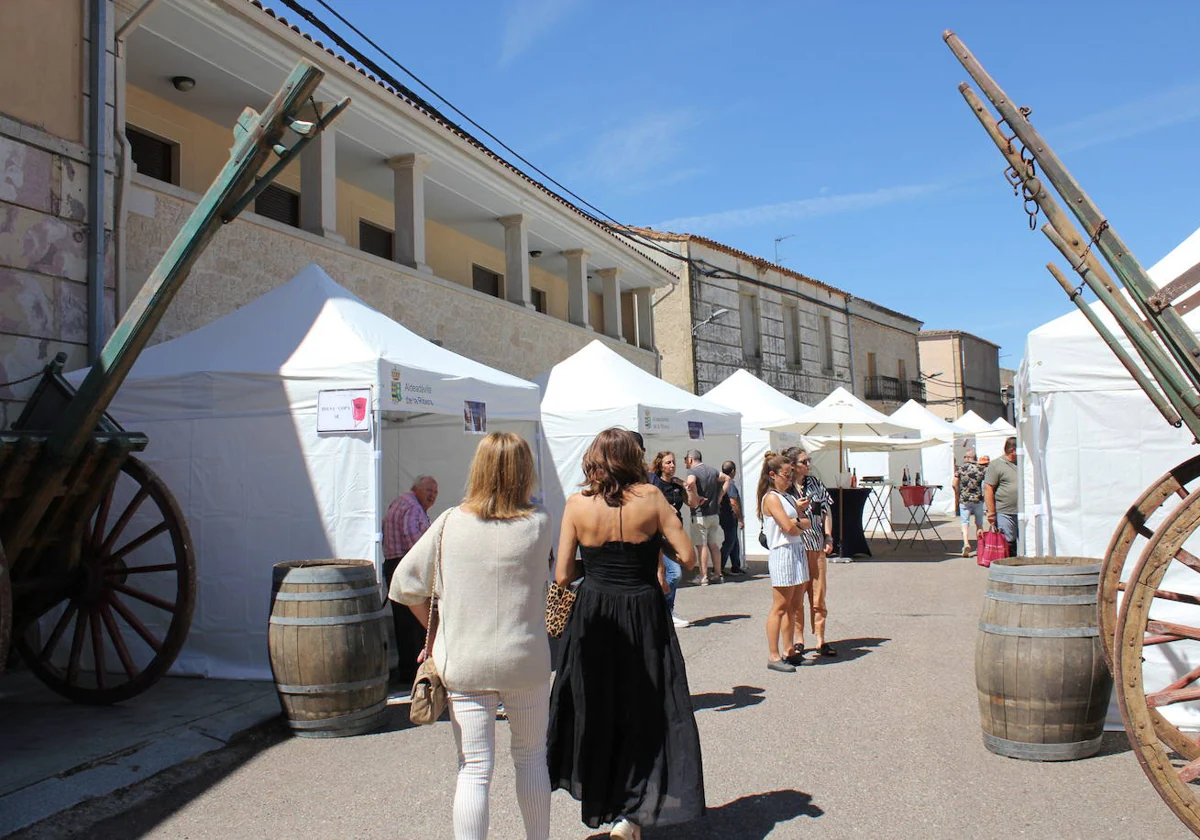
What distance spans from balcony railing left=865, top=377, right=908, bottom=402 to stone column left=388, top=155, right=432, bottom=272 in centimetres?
2359

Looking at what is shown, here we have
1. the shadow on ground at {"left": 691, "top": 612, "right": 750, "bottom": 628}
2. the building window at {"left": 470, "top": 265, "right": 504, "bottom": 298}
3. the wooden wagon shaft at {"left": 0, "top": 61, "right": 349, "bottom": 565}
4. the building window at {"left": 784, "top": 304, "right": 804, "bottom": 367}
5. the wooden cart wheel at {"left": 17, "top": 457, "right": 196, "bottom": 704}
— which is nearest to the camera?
the wooden wagon shaft at {"left": 0, "top": 61, "right": 349, "bottom": 565}

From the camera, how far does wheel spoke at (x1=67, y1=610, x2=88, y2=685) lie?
5.68 metres

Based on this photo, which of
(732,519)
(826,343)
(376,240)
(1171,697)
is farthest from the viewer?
(826,343)

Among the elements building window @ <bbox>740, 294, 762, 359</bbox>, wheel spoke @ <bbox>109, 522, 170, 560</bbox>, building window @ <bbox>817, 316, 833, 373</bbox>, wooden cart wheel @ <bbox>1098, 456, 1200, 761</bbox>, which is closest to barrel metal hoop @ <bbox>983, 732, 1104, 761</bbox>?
wooden cart wheel @ <bbox>1098, 456, 1200, 761</bbox>

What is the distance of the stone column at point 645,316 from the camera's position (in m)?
21.1

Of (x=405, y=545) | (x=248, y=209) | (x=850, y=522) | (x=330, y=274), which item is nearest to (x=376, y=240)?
(x=248, y=209)

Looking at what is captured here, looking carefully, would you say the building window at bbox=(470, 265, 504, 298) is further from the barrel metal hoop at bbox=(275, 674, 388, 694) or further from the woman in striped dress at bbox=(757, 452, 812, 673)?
the barrel metal hoop at bbox=(275, 674, 388, 694)

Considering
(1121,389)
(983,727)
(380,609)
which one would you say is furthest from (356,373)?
(1121,389)

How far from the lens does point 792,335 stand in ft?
94.1

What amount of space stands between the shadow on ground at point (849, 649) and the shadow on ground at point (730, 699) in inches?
35.4

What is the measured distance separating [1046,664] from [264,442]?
509cm

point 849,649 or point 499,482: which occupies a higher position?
point 499,482

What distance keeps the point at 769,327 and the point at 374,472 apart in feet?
71.6

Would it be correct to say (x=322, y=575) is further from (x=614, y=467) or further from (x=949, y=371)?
(x=949, y=371)
